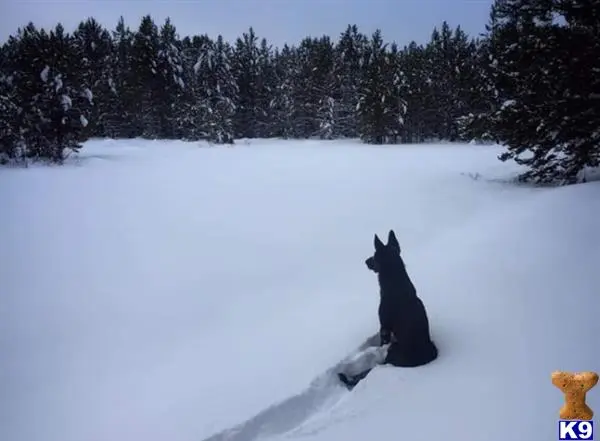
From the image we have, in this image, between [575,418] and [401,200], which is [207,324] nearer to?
[575,418]

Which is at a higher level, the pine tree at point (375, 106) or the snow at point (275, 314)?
the pine tree at point (375, 106)

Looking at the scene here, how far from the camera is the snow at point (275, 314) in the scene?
3.39 metres

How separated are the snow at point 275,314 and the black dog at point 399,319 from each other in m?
0.16

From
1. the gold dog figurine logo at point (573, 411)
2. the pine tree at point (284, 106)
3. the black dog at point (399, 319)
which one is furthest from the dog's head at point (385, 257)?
the pine tree at point (284, 106)

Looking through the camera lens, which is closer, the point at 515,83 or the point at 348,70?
the point at 515,83

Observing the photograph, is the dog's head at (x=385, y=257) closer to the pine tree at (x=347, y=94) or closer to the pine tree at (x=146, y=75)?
the pine tree at (x=146, y=75)

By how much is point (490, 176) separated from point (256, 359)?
12169 millimetres

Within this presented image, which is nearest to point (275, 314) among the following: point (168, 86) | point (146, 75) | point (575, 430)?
point (575, 430)

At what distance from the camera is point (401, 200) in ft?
34.4

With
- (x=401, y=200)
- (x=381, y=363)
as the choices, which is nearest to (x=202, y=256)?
(x=381, y=363)

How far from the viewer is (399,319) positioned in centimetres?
394

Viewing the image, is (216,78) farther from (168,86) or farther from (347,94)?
(347,94)

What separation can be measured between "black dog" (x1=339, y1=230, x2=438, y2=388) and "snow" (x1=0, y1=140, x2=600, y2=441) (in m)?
0.16

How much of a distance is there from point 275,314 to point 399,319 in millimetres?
2099
